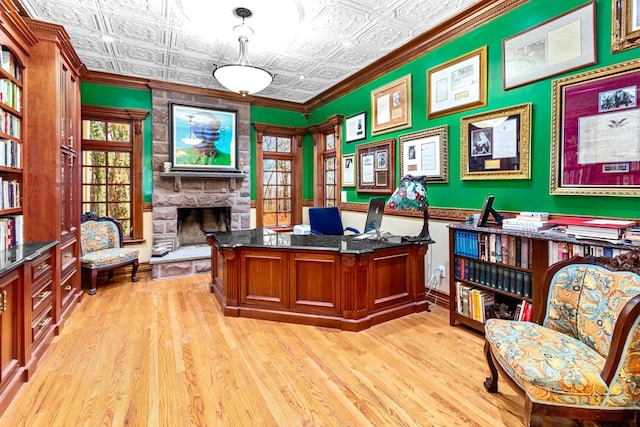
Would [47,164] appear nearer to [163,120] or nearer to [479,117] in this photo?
[163,120]

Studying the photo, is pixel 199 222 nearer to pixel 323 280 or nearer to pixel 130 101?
pixel 130 101

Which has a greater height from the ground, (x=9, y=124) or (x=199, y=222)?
(x=9, y=124)

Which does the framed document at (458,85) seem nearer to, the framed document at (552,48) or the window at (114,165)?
the framed document at (552,48)

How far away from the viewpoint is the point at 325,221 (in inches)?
175

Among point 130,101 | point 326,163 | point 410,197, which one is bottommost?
point 410,197

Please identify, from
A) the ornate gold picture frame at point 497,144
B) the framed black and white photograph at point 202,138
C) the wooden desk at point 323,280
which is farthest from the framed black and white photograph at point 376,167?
the framed black and white photograph at point 202,138

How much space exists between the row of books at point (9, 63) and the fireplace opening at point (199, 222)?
3.08 meters

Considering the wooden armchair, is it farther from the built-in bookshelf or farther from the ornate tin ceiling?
the ornate tin ceiling

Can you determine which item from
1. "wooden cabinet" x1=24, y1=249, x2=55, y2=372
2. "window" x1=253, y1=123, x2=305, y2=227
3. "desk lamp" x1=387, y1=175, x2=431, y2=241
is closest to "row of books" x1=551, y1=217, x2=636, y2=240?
"desk lamp" x1=387, y1=175, x2=431, y2=241

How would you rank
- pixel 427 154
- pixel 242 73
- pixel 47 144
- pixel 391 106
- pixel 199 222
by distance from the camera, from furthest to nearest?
pixel 199 222, pixel 391 106, pixel 427 154, pixel 242 73, pixel 47 144

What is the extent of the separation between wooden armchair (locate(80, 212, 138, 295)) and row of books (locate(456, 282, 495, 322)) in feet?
13.9

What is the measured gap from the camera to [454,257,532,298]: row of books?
8.45ft

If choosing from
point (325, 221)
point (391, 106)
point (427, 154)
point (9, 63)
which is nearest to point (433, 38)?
point (391, 106)

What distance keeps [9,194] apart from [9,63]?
104cm
